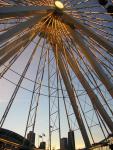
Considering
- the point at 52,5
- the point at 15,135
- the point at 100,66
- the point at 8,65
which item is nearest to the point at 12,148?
the point at 8,65

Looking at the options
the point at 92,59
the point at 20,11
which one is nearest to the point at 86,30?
the point at 92,59

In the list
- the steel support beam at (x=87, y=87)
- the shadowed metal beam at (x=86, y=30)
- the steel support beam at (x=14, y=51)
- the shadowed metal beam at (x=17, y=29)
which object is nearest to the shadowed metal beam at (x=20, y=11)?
the shadowed metal beam at (x=17, y=29)

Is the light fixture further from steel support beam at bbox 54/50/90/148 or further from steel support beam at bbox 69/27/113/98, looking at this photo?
steel support beam at bbox 54/50/90/148

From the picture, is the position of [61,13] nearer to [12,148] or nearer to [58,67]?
[58,67]

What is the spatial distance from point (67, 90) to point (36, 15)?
7.78 meters

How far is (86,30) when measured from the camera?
17.5 meters

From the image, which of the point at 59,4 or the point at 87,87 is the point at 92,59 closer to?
the point at 87,87

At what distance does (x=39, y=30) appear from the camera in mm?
19406

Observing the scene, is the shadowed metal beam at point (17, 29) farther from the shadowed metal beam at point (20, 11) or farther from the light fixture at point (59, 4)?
the light fixture at point (59, 4)

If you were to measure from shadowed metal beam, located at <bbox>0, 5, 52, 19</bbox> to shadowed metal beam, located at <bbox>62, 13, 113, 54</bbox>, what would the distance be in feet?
4.70

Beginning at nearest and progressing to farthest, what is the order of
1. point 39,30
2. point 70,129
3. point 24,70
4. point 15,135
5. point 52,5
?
point 52,5 < point 39,30 < point 24,70 < point 70,129 < point 15,135

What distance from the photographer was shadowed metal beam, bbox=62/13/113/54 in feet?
56.4

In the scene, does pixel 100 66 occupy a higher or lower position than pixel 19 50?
lower

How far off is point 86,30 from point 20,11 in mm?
4724
